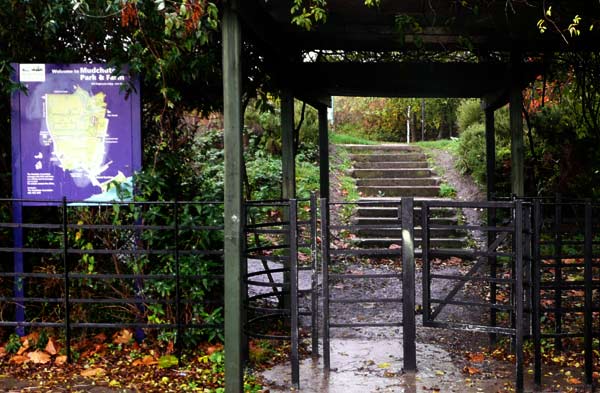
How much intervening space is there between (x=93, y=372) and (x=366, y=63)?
4865 millimetres

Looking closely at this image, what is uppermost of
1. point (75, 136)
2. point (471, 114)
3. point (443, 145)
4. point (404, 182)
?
point (471, 114)

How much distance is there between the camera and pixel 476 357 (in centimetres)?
576

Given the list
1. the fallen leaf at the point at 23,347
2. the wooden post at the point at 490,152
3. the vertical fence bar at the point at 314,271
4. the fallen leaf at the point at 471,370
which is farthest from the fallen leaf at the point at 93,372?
the wooden post at the point at 490,152

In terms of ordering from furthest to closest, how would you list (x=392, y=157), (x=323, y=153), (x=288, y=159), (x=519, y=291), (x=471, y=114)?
(x=471, y=114) < (x=392, y=157) < (x=323, y=153) < (x=288, y=159) < (x=519, y=291)

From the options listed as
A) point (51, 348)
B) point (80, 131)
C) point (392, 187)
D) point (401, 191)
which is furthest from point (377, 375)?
point (392, 187)

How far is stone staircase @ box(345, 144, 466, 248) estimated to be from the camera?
11930mm

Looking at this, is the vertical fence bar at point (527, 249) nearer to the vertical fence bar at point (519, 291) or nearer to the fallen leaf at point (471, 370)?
the vertical fence bar at point (519, 291)

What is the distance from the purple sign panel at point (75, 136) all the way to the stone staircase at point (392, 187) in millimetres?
5719

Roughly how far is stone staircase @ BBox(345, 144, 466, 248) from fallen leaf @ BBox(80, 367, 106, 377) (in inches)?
242

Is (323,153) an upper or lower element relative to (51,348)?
upper

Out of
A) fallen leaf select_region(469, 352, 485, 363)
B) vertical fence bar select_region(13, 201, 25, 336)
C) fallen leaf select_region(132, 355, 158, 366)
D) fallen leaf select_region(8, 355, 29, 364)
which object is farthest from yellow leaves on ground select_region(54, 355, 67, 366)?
fallen leaf select_region(469, 352, 485, 363)

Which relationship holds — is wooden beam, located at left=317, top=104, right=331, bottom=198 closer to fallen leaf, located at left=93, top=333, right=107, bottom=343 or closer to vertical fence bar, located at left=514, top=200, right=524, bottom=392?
fallen leaf, located at left=93, top=333, right=107, bottom=343

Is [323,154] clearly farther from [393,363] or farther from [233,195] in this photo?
[233,195]

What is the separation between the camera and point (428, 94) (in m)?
8.70
